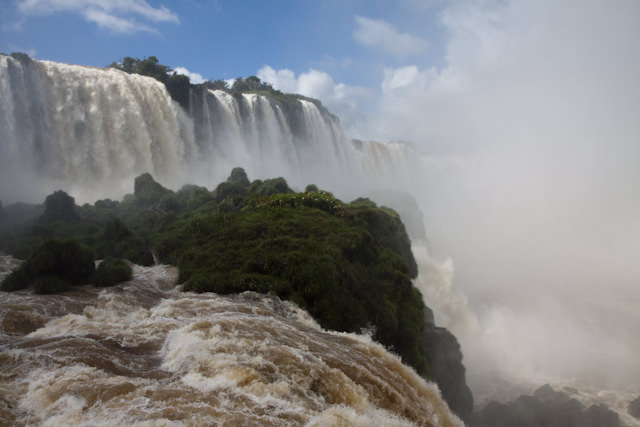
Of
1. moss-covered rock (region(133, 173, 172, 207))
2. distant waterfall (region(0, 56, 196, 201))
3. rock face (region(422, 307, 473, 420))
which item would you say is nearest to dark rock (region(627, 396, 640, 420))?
rock face (region(422, 307, 473, 420))

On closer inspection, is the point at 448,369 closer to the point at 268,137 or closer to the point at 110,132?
the point at 110,132

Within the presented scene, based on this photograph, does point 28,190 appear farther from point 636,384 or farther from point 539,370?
point 636,384

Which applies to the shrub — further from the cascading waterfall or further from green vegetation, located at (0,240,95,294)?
the cascading waterfall

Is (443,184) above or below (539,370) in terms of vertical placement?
above

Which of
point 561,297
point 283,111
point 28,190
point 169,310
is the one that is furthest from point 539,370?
point 283,111

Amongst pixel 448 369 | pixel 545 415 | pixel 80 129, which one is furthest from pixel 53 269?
pixel 80 129
